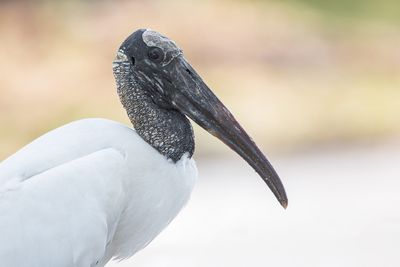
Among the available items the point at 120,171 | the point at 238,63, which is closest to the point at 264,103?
the point at 238,63

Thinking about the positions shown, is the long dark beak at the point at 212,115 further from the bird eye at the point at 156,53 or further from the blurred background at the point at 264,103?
the blurred background at the point at 264,103

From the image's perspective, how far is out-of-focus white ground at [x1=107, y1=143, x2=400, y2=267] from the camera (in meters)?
8.47

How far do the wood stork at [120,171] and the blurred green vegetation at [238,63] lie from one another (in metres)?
5.48

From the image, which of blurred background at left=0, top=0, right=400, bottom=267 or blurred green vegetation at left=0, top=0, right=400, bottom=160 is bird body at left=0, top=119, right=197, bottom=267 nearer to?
blurred background at left=0, top=0, right=400, bottom=267

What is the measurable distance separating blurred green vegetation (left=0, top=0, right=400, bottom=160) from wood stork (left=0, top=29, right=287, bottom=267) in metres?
5.48

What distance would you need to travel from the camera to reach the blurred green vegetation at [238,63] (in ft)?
37.3

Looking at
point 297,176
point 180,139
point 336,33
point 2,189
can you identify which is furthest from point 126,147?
point 336,33

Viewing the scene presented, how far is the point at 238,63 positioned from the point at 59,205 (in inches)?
308

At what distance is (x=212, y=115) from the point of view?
5.06m

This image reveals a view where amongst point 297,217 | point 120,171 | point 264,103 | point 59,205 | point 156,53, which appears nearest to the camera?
point 59,205

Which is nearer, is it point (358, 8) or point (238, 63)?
point (238, 63)

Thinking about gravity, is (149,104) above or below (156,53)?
below

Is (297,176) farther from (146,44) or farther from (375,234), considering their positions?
(146,44)

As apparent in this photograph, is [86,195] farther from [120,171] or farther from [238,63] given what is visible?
[238,63]
